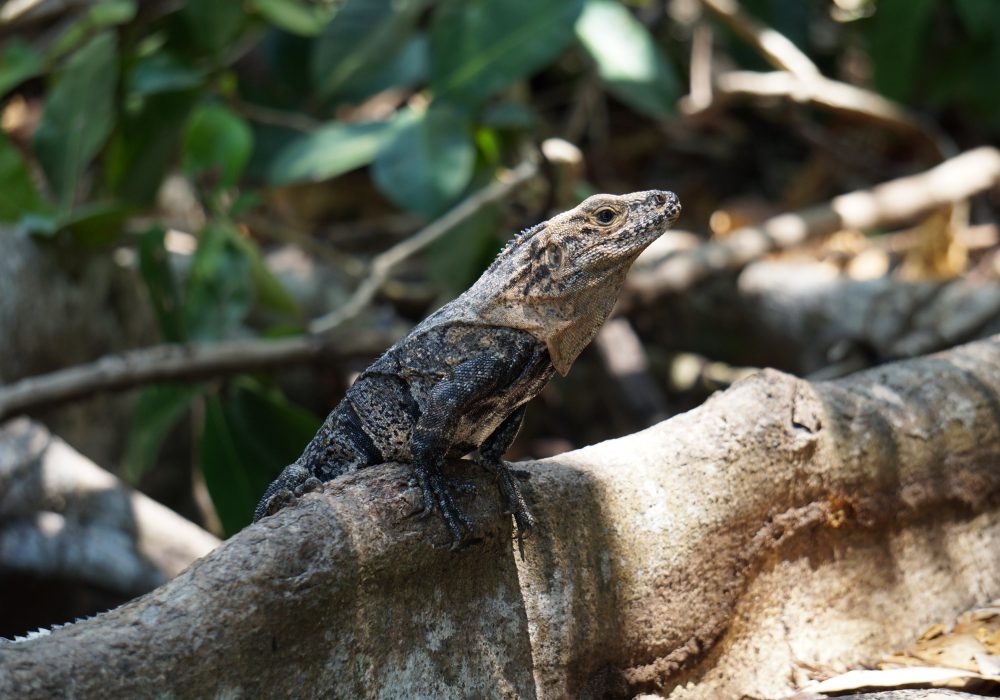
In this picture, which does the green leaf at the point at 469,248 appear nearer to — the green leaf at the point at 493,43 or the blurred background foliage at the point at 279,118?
the blurred background foliage at the point at 279,118

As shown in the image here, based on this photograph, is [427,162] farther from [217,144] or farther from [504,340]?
[504,340]

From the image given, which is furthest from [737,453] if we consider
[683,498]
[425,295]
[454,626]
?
[425,295]

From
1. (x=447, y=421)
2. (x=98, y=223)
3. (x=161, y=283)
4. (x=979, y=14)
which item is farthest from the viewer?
(x=979, y=14)

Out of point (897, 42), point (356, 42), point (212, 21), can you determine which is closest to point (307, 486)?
point (356, 42)

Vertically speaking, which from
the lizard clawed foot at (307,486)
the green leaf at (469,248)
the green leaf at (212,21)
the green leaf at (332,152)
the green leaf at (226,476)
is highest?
the green leaf at (212,21)

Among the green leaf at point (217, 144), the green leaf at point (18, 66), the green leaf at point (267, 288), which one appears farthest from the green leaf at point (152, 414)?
the green leaf at point (18, 66)

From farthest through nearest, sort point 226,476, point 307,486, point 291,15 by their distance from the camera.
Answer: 1. point 291,15
2. point 226,476
3. point 307,486
